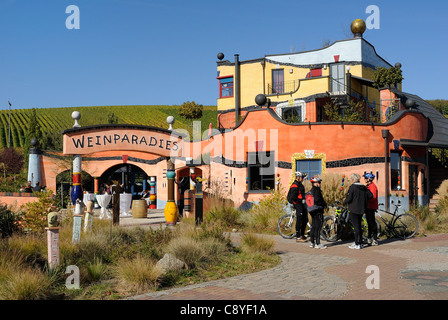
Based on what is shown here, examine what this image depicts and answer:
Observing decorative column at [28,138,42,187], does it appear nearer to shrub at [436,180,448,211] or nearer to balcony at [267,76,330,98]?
balcony at [267,76,330,98]

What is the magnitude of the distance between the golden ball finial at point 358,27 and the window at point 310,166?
17.1 meters

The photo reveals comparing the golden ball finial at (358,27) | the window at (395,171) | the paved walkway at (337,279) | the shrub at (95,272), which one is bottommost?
the paved walkway at (337,279)

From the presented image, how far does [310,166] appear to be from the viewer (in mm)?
18453

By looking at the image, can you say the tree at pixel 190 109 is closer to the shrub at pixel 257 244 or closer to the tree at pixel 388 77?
the tree at pixel 388 77

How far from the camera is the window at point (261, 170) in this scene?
1889 centimetres

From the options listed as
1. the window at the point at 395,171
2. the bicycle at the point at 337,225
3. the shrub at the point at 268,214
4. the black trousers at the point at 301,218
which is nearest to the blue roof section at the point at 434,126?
the window at the point at 395,171

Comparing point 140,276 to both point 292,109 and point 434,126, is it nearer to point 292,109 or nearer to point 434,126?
point 434,126

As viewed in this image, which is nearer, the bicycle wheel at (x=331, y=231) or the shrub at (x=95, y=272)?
the shrub at (x=95, y=272)

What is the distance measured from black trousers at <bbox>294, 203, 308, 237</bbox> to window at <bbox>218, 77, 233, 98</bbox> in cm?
2221

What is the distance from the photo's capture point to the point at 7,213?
11219 millimetres

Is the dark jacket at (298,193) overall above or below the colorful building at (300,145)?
below

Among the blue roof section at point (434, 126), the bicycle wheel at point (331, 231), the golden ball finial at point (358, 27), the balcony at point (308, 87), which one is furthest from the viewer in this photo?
the golden ball finial at point (358, 27)
